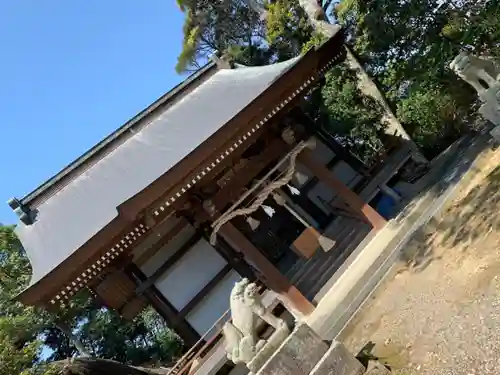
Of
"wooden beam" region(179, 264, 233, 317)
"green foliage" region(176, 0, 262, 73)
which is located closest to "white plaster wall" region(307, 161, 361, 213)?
"wooden beam" region(179, 264, 233, 317)

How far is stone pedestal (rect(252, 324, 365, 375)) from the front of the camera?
6730 mm

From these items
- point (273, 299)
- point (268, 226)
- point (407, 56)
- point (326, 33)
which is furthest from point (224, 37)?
point (273, 299)

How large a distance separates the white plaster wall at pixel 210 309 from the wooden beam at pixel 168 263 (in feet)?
3.75

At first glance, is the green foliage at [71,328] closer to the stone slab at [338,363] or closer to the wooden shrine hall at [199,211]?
the wooden shrine hall at [199,211]

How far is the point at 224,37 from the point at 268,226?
1525 cm

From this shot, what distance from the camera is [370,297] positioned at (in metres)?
8.74

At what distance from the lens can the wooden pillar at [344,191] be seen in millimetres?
11281

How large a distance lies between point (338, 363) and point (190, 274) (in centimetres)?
555

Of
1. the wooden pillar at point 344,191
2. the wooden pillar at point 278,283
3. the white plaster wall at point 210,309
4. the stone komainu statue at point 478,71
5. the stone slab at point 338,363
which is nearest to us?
the stone slab at point 338,363

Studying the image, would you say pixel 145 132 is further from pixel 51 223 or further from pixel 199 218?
pixel 199 218

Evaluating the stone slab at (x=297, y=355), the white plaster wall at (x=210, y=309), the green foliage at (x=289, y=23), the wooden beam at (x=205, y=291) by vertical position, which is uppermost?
the green foliage at (x=289, y=23)

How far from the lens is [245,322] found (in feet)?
25.6

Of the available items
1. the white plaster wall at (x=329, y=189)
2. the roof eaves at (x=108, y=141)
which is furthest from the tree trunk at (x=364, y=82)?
the roof eaves at (x=108, y=141)

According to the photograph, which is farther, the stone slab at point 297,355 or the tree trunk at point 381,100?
the tree trunk at point 381,100
